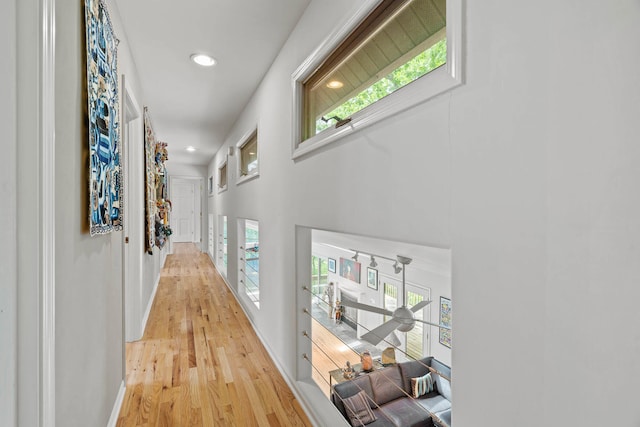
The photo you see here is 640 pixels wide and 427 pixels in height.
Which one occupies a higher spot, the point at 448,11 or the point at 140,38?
the point at 140,38

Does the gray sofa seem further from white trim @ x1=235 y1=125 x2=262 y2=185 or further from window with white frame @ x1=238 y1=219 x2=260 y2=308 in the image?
white trim @ x1=235 y1=125 x2=262 y2=185

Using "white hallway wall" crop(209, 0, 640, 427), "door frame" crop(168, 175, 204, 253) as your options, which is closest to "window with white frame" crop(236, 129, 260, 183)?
"white hallway wall" crop(209, 0, 640, 427)

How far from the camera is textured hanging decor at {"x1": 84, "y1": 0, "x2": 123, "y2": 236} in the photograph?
1.16 meters

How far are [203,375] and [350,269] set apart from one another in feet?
16.8

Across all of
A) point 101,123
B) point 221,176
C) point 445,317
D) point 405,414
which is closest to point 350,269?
point 445,317

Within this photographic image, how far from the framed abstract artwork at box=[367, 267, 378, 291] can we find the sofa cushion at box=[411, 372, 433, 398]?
2.45 metres

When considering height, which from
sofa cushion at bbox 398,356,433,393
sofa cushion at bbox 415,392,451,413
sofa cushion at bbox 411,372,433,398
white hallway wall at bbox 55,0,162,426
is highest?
white hallway wall at bbox 55,0,162,426

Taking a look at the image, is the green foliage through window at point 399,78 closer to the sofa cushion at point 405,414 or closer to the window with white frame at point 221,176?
the sofa cushion at point 405,414

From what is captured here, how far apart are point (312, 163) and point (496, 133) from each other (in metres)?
1.17

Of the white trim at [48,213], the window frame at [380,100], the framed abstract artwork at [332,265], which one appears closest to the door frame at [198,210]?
the framed abstract artwork at [332,265]

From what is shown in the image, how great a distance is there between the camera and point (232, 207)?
14.2 feet

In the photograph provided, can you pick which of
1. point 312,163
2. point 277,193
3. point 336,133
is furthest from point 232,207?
point 336,133

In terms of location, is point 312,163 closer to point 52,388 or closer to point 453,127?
point 453,127

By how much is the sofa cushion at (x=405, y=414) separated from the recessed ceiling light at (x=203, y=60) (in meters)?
3.60
